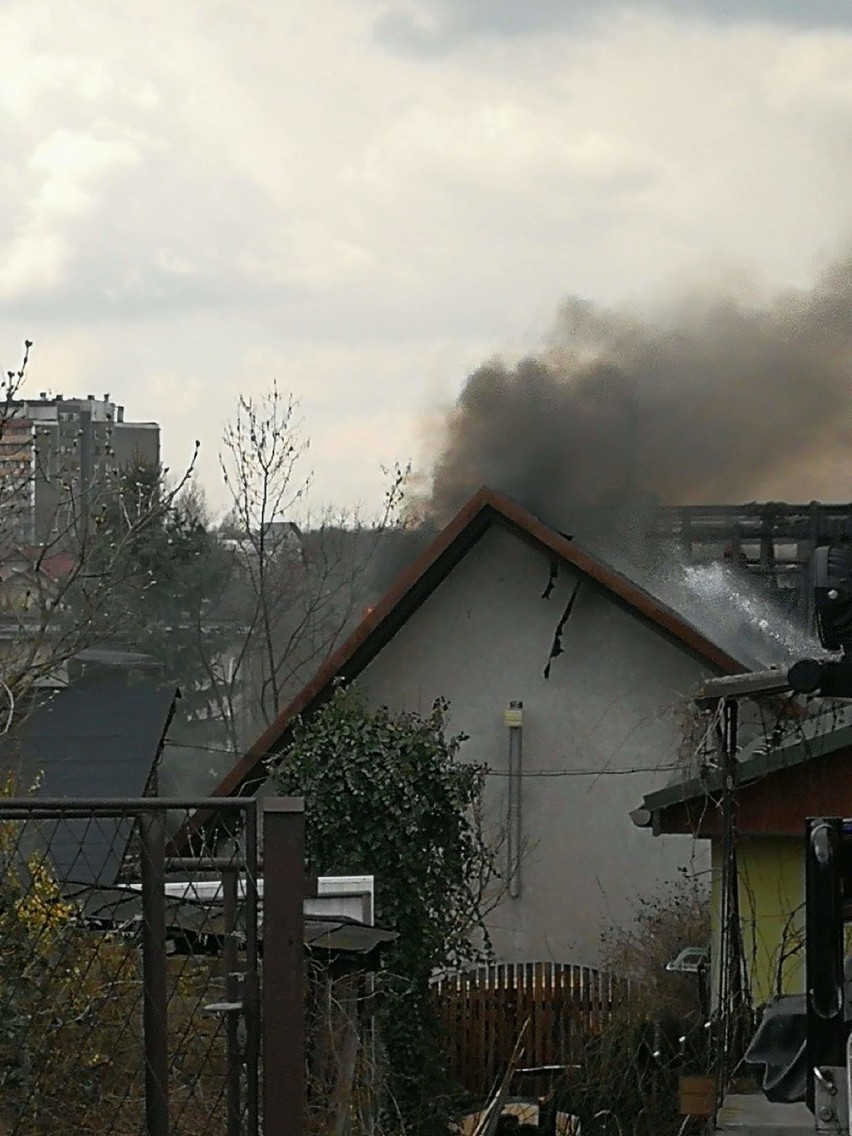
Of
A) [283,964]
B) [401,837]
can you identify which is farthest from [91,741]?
[283,964]

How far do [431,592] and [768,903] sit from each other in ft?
22.3

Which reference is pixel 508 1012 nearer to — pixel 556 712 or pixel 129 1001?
pixel 556 712

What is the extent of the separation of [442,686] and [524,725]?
3.32 ft

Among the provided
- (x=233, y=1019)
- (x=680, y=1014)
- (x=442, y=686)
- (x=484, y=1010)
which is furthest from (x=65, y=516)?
(x=233, y=1019)

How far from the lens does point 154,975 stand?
319cm

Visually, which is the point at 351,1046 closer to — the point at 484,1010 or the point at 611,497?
the point at 484,1010

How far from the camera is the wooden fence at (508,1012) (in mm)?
14297

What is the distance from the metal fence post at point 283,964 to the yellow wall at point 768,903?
8302mm

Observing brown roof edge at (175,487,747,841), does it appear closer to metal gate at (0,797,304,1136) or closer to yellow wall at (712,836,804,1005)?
yellow wall at (712,836,804,1005)

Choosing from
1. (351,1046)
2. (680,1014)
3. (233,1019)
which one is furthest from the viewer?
(680,1014)

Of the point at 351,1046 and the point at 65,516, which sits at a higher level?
the point at 65,516

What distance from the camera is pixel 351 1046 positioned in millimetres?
8062

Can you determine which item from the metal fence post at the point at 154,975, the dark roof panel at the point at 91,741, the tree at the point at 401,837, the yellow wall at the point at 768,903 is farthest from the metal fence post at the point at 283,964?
the dark roof panel at the point at 91,741

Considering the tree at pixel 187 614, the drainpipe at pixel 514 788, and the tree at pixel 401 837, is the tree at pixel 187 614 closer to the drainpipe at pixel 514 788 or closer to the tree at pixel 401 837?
the drainpipe at pixel 514 788
